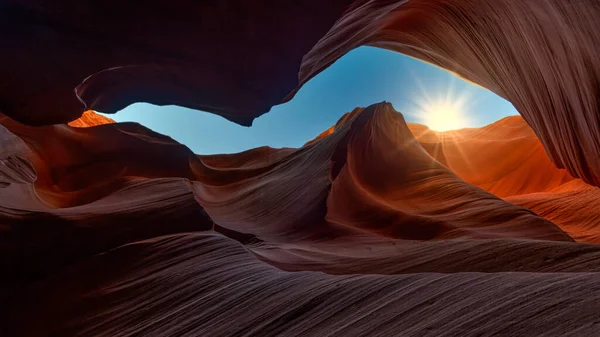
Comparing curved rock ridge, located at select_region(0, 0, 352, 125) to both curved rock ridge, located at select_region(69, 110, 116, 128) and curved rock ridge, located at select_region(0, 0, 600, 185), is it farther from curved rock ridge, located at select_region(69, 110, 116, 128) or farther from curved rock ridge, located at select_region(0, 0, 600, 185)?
curved rock ridge, located at select_region(69, 110, 116, 128)

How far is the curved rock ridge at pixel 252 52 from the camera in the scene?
5359mm

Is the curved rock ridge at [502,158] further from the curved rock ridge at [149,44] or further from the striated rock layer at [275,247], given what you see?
the curved rock ridge at [149,44]

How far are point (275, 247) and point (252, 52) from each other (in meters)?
3.28

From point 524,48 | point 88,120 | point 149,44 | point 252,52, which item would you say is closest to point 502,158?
point 524,48

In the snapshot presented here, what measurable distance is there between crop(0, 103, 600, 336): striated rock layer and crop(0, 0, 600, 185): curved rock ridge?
1.63 meters

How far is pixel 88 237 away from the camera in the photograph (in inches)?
166

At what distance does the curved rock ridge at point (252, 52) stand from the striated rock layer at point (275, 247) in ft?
5.34

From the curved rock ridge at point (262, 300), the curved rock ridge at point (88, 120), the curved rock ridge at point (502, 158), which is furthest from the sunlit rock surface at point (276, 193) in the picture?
the curved rock ridge at point (88, 120)

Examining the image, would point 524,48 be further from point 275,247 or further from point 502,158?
point 502,158

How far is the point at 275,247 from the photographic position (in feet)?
18.3

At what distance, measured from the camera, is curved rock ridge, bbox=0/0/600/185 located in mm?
5359

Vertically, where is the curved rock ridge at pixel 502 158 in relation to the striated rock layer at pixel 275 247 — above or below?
above

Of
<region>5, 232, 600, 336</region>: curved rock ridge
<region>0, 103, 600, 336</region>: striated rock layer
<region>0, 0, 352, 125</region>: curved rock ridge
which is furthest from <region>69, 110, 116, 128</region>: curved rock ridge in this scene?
<region>5, 232, 600, 336</region>: curved rock ridge

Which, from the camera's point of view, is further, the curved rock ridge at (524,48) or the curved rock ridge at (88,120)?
the curved rock ridge at (88,120)
